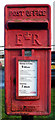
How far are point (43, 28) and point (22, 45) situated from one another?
35 cm

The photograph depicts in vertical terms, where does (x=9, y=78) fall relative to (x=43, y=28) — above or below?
below

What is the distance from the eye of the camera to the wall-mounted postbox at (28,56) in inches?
79.0

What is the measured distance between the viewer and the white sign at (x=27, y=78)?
6.57 feet

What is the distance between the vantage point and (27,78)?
2010 mm

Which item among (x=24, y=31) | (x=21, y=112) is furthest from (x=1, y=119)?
(x=24, y=31)

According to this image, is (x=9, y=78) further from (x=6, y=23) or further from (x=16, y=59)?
(x=6, y=23)

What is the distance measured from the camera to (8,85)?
6.72 ft

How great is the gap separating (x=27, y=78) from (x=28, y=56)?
279 mm

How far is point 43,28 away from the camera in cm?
203

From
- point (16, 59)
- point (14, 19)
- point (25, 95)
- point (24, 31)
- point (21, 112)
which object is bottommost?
point (21, 112)

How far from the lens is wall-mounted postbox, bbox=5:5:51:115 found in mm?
2006

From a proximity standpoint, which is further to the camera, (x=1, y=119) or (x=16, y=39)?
(x=1, y=119)

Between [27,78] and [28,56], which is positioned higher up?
[28,56]

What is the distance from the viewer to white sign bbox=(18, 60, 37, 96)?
6.57 ft
